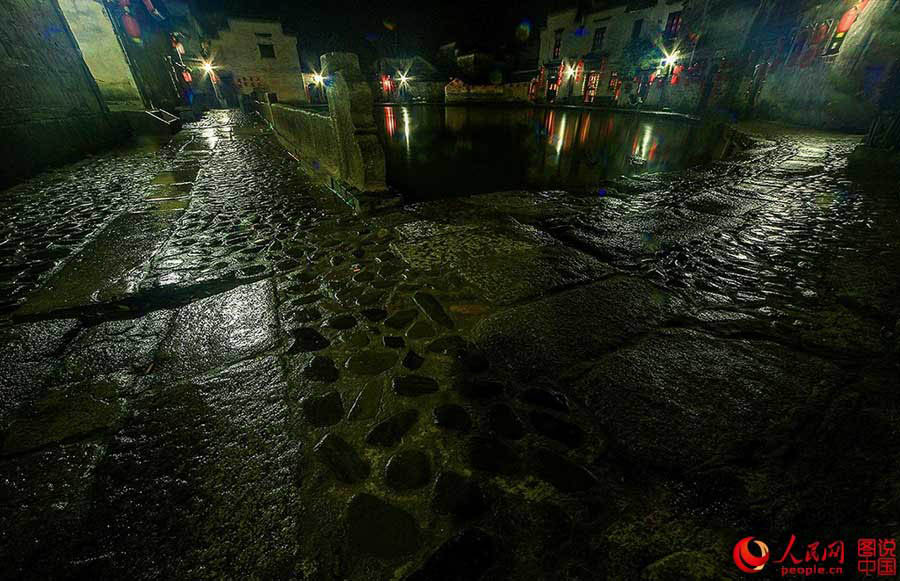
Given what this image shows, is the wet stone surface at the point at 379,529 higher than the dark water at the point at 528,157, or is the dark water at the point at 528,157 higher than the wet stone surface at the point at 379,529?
the dark water at the point at 528,157

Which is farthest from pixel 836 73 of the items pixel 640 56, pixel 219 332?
pixel 219 332

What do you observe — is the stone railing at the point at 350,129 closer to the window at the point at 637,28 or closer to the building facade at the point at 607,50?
the building facade at the point at 607,50

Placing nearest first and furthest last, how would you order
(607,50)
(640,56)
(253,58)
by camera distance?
(640,56) → (607,50) → (253,58)

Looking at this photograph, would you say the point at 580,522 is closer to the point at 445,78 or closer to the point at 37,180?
the point at 37,180

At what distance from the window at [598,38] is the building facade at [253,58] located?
27.2 m

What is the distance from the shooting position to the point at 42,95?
7.25 metres

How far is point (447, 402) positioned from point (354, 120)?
375cm

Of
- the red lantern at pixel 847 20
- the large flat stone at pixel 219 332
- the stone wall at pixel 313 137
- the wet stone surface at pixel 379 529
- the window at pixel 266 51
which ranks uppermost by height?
the window at pixel 266 51

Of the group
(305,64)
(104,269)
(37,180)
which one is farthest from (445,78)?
(104,269)

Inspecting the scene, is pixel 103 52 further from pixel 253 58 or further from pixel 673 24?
pixel 673 24

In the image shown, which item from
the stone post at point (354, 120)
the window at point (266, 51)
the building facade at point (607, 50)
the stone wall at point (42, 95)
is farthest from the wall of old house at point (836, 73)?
the window at point (266, 51)

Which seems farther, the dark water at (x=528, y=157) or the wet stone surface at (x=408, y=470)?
the dark water at (x=528, y=157)

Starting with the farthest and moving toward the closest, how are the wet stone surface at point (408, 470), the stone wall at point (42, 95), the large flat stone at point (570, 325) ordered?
the stone wall at point (42, 95) → the large flat stone at point (570, 325) → the wet stone surface at point (408, 470)

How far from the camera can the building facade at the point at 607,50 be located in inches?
888
